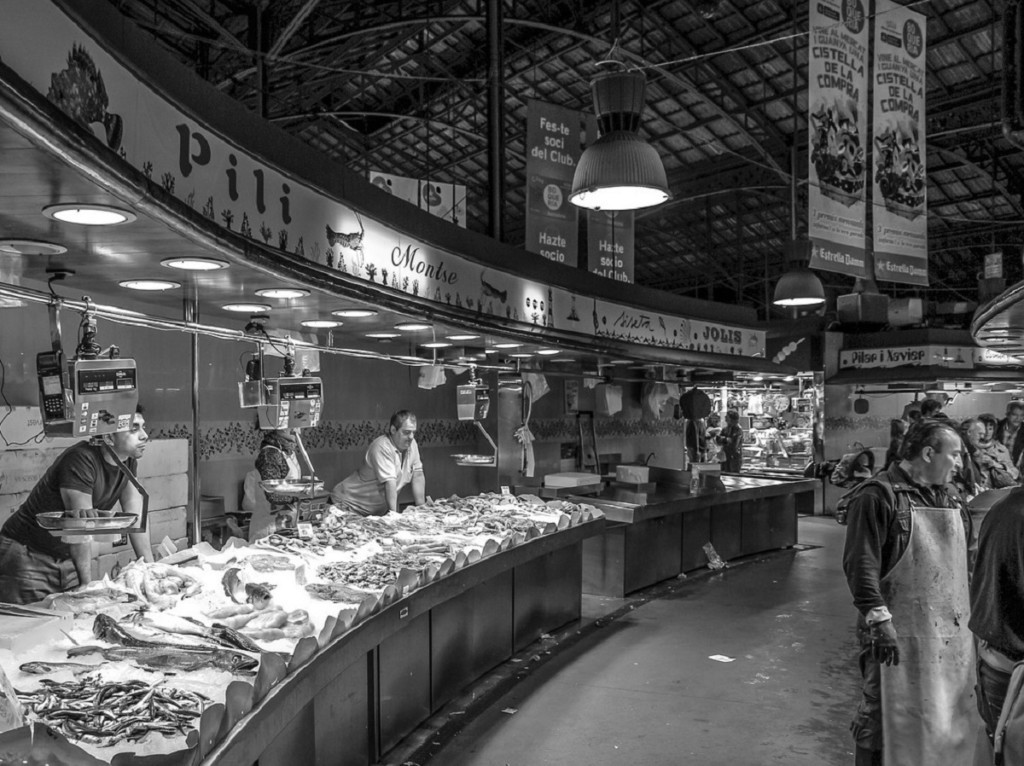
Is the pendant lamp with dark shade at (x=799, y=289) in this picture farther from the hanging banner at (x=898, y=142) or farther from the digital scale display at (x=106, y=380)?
the digital scale display at (x=106, y=380)

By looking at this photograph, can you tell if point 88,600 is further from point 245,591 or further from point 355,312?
point 355,312

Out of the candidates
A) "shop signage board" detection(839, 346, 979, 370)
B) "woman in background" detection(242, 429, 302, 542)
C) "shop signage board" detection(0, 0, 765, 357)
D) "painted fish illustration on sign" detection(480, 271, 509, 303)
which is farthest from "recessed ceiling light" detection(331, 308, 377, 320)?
"shop signage board" detection(839, 346, 979, 370)

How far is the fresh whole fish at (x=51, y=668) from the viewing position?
2664 millimetres

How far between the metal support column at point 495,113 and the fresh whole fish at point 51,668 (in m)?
5.46

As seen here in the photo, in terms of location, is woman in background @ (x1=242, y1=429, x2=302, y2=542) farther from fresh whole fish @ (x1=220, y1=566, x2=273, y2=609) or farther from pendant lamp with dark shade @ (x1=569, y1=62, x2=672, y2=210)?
pendant lamp with dark shade @ (x1=569, y1=62, x2=672, y2=210)

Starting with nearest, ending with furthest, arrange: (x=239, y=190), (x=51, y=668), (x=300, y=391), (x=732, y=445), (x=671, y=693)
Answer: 1. (x=51, y=668)
2. (x=239, y=190)
3. (x=300, y=391)
4. (x=671, y=693)
5. (x=732, y=445)

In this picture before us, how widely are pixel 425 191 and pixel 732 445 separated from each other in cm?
848

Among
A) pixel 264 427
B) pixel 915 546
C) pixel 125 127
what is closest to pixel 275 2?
pixel 264 427

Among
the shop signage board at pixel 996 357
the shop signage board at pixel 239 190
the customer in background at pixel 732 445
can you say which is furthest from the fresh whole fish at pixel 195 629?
the customer in background at pixel 732 445

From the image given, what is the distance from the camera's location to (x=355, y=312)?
495 centimetres

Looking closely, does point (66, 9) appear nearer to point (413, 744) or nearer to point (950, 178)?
point (413, 744)

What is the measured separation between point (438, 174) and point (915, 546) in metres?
19.2

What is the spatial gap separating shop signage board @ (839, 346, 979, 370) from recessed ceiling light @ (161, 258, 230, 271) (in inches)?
608

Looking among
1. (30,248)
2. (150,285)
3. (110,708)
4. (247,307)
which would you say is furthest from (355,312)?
(110,708)
